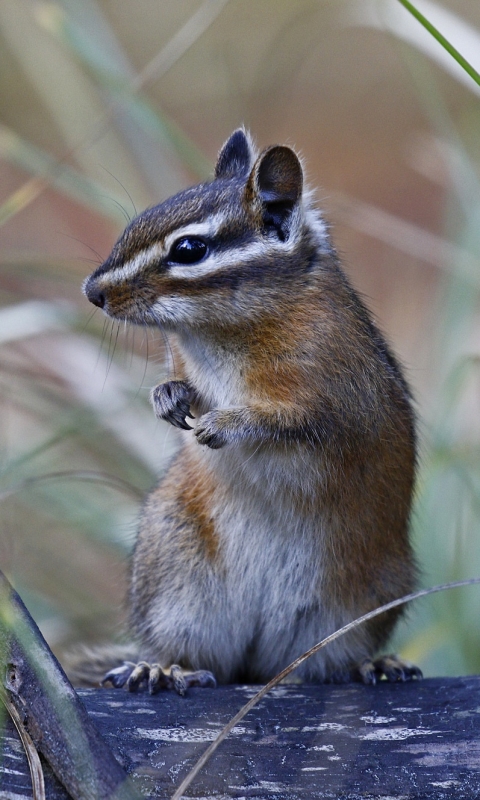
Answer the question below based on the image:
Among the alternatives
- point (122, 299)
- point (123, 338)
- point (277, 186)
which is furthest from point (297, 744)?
point (123, 338)

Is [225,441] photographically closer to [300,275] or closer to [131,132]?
[300,275]

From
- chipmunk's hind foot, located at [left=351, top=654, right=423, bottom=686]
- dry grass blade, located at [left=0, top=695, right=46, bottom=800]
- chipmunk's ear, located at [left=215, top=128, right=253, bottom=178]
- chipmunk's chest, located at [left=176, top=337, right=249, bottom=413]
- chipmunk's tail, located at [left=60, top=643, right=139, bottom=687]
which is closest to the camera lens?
dry grass blade, located at [left=0, top=695, right=46, bottom=800]

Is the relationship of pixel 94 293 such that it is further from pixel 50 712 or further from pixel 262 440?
pixel 50 712

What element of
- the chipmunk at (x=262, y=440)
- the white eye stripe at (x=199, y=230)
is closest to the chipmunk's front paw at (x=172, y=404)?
the chipmunk at (x=262, y=440)

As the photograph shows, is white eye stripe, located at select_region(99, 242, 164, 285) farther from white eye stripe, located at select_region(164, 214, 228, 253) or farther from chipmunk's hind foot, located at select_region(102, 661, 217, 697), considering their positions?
chipmunk's hind foot, located at select_region(102, 661, 217, 697)

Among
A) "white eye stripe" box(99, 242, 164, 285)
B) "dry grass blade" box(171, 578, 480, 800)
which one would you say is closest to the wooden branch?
"dry grass blade" box(171, 578, 480, 800)

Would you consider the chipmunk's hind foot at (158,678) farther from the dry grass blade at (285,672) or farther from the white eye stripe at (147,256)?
the white eye stripe at (147,256)
